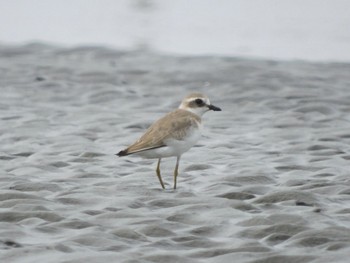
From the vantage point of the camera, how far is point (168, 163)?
40.1ft

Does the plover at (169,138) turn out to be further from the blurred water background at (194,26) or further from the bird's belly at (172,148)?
the blurred water background at (194,26)

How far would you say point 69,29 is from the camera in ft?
73.6

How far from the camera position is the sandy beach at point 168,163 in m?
8.35

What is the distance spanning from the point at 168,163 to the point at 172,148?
1.59 meters

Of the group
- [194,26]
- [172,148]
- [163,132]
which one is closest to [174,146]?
[172,148]

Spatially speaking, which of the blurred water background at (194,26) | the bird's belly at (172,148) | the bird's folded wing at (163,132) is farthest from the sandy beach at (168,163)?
the blurred water background at (194,26)

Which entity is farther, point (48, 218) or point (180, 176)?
point (180, 176)

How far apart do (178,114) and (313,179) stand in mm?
1750

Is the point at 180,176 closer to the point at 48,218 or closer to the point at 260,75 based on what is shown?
the point at 48,218

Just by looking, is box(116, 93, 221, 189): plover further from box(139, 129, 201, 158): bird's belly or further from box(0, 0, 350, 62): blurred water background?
box(0, 0, 350, 62): blurred water background

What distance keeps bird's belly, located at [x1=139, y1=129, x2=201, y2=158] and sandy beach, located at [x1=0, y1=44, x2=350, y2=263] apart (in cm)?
38

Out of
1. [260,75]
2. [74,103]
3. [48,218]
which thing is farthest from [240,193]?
[260,75]

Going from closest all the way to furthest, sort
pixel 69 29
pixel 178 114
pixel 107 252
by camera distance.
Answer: pixel 107 252, pixel 178 114, pixel 69 29

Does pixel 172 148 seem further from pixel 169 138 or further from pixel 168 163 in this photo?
pixel 168 163
